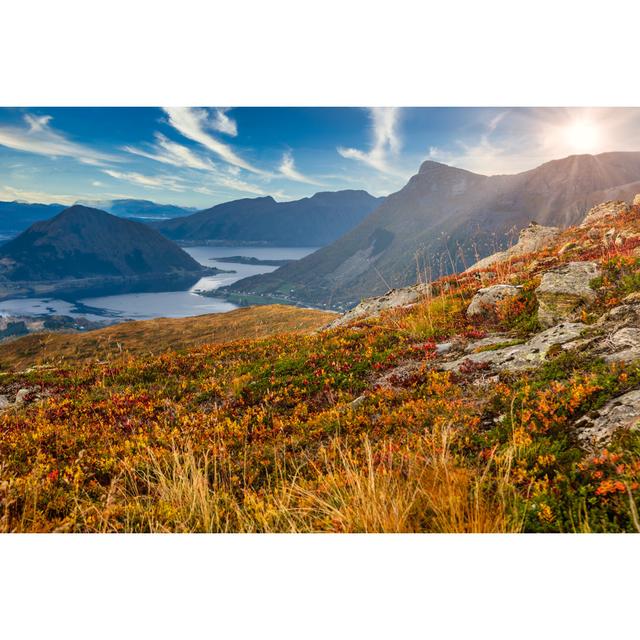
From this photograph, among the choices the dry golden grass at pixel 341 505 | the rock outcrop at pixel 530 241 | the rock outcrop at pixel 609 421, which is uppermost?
the rock outcrop at pixel 530 241

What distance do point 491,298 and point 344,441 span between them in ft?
23.2

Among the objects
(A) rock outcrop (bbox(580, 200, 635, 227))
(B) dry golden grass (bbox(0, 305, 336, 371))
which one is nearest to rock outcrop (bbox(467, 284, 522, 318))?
(B) dry golden grass (bbox(0, 305, 336, 371))

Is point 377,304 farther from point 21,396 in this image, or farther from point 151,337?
point 151,337

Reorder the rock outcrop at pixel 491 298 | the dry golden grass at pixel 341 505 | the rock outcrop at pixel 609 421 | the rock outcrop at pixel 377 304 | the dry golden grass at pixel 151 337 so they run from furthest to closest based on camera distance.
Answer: the dry golden grass at pixel 151 337 → the rock outcrop at pixel 377 304 → the rock outcrop at pixel 491 298 → the rock outcrop at pixel 609 421 → the dry golden grass at pixel 341 505

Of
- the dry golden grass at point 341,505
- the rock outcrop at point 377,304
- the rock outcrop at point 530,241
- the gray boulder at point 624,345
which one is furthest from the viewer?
the rock outcrop at point 530,241

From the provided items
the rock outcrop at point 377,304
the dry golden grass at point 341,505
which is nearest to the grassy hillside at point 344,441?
the dry golden grass at point 341,505

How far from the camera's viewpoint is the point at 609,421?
12.0ft

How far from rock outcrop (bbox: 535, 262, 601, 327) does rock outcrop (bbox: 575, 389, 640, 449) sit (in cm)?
386

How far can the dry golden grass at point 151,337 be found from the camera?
28.4m

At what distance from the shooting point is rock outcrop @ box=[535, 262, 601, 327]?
7633 millimetres

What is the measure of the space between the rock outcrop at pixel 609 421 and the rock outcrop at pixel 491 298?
570 centimetres

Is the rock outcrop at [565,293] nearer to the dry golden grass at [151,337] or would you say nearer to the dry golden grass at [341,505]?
the dry golden grass at [341,505]

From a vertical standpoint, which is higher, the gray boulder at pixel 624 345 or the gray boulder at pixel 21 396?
the gray boulder at pixel 624 345
